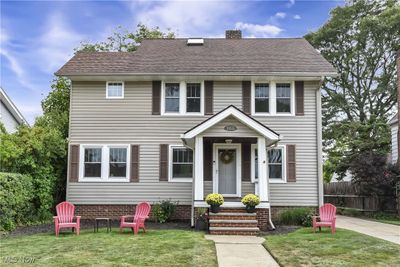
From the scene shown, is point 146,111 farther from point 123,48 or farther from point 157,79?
point 123,48

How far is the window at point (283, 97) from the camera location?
48.9 ft

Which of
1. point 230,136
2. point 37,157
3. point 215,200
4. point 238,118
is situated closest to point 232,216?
point 215,200

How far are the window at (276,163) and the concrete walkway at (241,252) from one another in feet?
14.7

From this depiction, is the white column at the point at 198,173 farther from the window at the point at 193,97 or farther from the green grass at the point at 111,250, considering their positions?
the window at the point at 193,97

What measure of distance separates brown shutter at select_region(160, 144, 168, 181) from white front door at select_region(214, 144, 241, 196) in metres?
1.83

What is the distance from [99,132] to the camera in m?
14.9

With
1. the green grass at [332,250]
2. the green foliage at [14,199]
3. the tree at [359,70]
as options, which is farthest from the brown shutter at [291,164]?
the tree at [359,70]

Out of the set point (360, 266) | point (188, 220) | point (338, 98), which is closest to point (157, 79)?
point (188, 220)

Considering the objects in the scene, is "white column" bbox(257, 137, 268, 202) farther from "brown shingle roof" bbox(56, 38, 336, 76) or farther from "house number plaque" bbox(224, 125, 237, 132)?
"brown shingle roof" bbox(56, 38, 336, 76)

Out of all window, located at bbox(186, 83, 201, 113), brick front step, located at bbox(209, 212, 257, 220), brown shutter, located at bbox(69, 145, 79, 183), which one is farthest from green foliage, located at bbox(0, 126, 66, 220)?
brick front step, located at bbox(209, 212, 257, 220)

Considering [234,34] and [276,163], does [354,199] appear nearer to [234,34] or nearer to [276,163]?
[276,163]

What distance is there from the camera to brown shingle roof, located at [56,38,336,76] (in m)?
14.7

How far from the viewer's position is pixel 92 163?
1476 centimetres

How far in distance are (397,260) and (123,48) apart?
22666 millimetres
